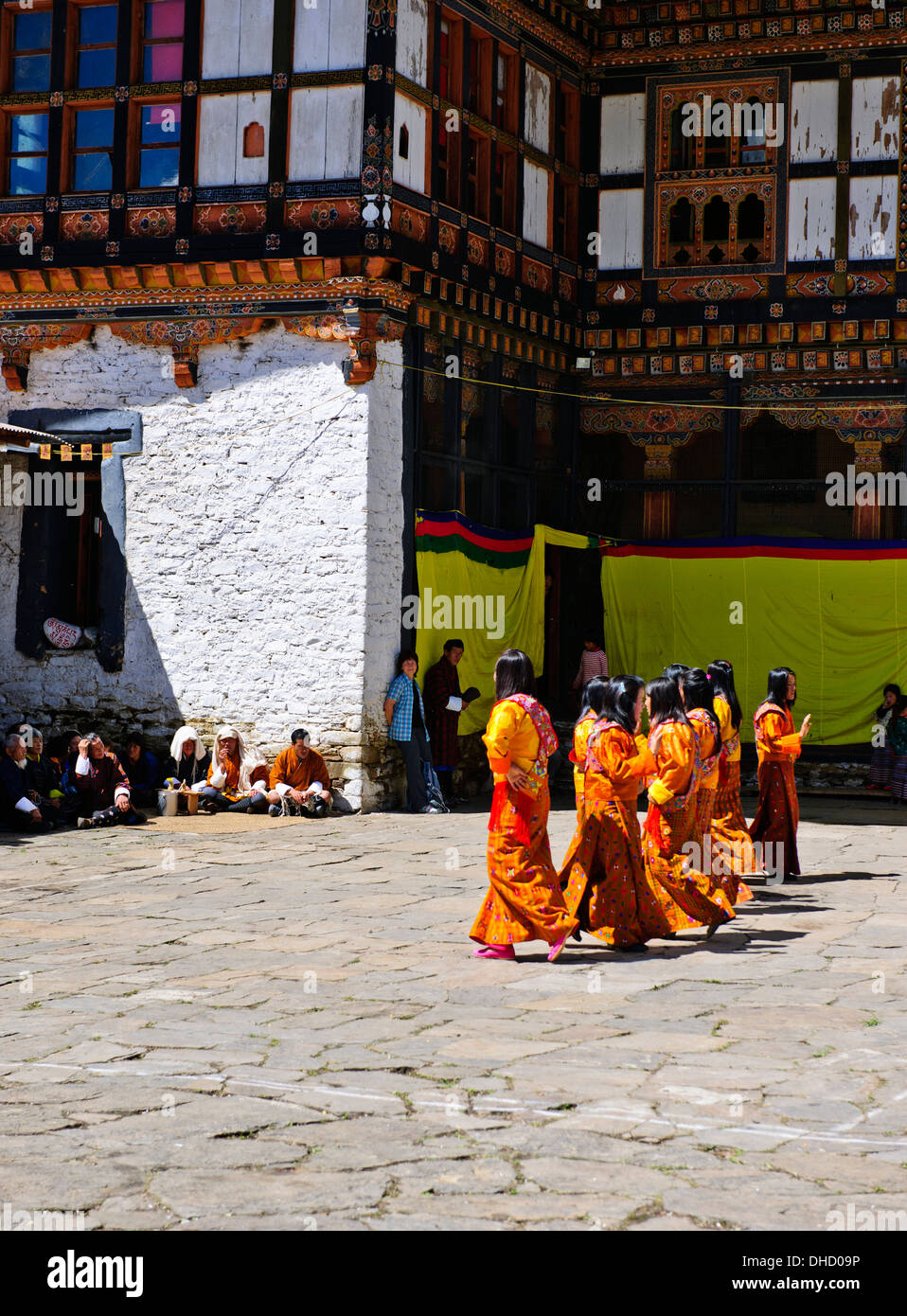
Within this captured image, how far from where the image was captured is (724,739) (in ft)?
32.9

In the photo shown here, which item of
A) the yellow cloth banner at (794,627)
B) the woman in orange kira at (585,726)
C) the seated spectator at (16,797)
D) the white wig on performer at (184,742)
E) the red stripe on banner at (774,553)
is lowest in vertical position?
the seated spectator at (16,797)

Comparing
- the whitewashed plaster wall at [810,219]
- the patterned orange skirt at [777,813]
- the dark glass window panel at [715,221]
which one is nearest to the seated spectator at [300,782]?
the patterned orange skirt at [777,813]

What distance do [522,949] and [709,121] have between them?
11.9 metres

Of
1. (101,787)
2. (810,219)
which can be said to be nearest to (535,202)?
(810,219)

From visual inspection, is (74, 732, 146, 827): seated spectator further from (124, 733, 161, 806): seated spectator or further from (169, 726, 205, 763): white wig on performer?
(169, 726, 205, 763): white wig on performer

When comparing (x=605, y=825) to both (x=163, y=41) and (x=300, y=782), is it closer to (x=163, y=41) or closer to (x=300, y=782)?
(x=300, y=782)

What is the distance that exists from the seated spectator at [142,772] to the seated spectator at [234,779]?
20.8 inches

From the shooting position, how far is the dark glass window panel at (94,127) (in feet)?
48.3

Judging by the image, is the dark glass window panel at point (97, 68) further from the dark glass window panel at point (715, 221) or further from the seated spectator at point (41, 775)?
the dark glass window panel at point (715, 221)

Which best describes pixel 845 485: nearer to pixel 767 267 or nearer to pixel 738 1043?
pixel 767 267

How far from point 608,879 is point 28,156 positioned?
1035cm

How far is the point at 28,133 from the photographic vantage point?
15.0m

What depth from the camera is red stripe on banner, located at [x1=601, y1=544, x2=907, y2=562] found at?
15.9m
